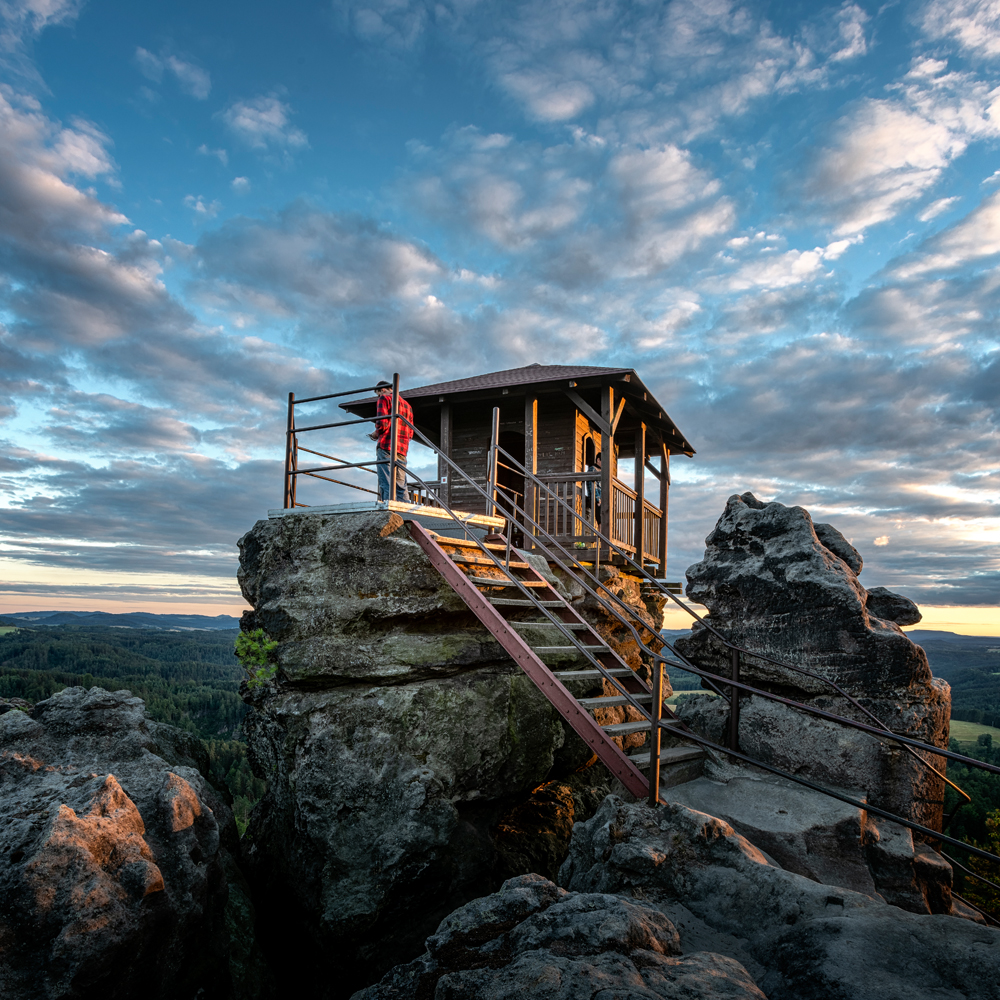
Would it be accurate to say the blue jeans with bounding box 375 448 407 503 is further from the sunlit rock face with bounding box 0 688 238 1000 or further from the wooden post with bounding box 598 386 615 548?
the wooden post with bounding box 598 386 615 548

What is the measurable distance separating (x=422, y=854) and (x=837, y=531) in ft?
20.6

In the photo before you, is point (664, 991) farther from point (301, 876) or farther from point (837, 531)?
point (837, 531)

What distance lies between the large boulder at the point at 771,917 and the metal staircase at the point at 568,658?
0.61 metres

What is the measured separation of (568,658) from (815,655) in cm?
284

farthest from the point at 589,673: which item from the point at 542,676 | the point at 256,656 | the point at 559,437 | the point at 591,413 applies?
the point at 559,437

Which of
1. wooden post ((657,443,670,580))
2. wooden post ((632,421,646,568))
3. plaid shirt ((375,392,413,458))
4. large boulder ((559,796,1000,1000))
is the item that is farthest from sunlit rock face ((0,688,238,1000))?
wooden post ((657,443,670,580))

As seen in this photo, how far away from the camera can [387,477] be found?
9.05 m

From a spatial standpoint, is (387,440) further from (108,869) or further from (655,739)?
(108,869)

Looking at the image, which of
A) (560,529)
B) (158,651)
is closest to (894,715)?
(560,529)

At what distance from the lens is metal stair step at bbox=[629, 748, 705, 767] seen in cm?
571

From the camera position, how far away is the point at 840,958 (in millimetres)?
2975

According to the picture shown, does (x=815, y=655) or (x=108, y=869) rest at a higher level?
(x=815, y=655)

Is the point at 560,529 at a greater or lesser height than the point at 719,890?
greater

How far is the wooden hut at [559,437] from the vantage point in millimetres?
12805
